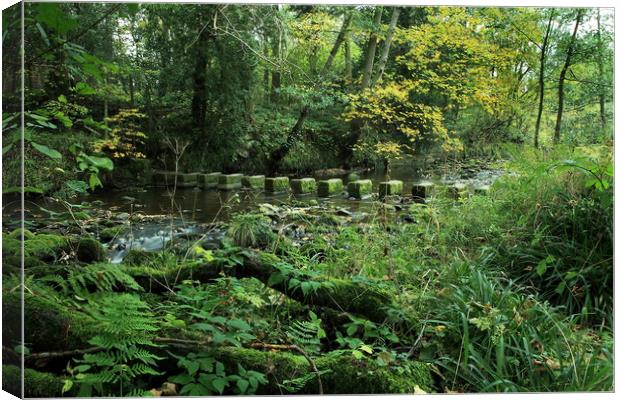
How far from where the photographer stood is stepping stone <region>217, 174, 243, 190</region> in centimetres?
302

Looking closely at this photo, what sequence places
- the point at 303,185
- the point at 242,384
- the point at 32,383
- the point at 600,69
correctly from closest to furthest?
1. the point at 32,383
2. the point at 242,384
3. the point at 600,69
4. the point at 303,185

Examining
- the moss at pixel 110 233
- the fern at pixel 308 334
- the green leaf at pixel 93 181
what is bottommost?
the fern at pixel 308 334

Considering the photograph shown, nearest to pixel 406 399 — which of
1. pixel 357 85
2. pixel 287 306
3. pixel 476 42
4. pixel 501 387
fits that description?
pixel 501 387

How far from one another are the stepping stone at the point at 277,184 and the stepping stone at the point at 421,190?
862mm

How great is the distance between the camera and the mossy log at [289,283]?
266 cm

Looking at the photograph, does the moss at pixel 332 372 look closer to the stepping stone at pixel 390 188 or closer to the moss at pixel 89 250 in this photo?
the moss at pixel 89 250

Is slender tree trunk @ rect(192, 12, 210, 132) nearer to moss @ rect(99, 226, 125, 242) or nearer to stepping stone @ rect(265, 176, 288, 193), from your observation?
stepping stone @ rect(265, 176, 288, 193)

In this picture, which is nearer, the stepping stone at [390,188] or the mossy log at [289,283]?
the mossy log at [289,283]

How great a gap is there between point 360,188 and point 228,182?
0.85 metres

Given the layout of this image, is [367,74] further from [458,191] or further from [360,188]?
[458,191]

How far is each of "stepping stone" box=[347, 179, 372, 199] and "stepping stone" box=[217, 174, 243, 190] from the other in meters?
0.72

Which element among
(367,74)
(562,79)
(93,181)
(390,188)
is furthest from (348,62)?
(93,181)

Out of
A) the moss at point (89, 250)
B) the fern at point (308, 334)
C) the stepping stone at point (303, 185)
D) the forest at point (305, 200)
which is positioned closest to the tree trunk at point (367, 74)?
the forest at point (305, 200)

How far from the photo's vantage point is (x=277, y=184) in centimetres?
308
